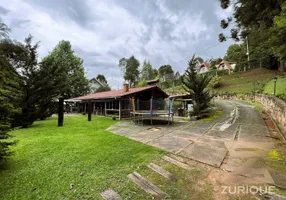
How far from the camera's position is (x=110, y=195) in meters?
2.96

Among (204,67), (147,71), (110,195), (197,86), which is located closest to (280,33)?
(110,195)

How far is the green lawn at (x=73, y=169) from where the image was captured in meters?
3.12

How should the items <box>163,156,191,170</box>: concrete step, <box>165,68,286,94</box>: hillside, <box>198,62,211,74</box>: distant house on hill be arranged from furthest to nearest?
<box>198,62,211,74</box>: distant house on hill, <box>165,68,286,94</box>: hillside, <box>163,156,191,170</box>: concrete step

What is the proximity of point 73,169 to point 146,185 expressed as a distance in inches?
78.5

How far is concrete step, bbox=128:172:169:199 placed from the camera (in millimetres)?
2914

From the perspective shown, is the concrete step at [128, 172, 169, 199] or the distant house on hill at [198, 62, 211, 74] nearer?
the concrete step at [128, 172, 169, 199]

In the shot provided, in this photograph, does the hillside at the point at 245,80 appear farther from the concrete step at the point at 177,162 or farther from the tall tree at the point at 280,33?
the concrete step at the point at 177,162

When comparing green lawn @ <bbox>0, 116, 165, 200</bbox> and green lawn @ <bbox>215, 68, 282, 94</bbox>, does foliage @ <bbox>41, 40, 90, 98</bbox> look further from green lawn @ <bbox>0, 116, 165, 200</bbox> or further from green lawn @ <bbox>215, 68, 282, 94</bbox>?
green lawn @ <bbox>0, 116, 165, 200</bbox>

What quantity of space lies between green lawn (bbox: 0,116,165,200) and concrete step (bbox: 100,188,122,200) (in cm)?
9

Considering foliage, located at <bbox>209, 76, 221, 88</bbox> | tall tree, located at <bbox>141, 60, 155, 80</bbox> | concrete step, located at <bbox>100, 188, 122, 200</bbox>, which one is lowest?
concrete step, located at <bbox>100, 188, 122, 200</bbox>

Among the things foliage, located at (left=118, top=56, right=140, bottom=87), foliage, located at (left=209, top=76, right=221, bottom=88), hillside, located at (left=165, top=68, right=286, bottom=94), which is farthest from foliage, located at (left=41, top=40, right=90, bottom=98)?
foliage, located at (left=209, top=76, right=221, bottom=88)

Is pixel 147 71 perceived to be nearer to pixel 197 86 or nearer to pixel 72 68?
pixel 72 68

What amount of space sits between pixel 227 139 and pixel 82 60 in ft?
117

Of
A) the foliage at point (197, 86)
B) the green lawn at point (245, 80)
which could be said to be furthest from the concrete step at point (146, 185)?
the green lawn at point (245, 80)
